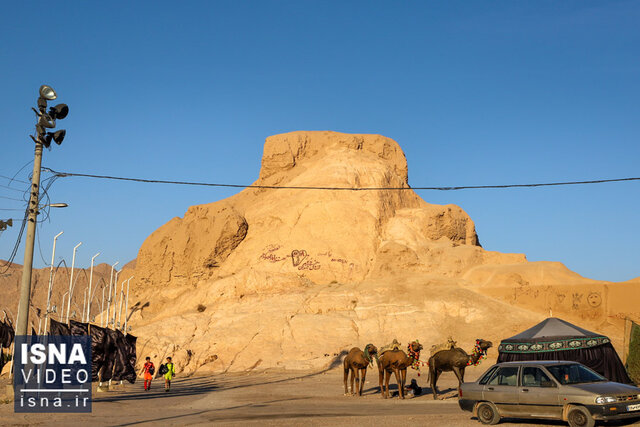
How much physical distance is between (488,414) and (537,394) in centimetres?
146

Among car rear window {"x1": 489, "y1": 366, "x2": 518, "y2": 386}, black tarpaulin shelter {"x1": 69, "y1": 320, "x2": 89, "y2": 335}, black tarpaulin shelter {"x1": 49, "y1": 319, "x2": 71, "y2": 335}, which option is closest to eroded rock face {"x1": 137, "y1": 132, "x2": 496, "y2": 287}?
black tarpaulin shelter {"x1": 69, "y1": 320, "x2": 89, "y2": 335}

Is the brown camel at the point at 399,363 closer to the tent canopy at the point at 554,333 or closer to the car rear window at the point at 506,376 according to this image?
the tent canopy at the point at 554,333

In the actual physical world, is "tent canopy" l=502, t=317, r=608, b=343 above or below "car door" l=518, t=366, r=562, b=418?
above

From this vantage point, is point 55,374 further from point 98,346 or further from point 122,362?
point 98,346

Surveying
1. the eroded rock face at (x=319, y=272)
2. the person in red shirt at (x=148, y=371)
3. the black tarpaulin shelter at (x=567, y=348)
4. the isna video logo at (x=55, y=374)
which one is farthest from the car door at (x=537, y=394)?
the eroded rock face at (x=319, y=272)

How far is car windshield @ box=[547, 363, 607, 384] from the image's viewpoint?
48.6ft

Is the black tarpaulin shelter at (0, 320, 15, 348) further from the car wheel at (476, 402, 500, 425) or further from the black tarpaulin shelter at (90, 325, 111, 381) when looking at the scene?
the car wheel at (476, 402, 500, 425)

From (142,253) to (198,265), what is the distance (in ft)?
31.5

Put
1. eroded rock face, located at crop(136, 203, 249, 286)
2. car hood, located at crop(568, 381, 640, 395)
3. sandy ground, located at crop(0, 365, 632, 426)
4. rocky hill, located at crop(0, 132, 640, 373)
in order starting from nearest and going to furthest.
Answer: car hood, located at crop(568, 381, 640, 395)
sandy ground, located at crop(0, 365, 632, 426)
rocky hill, located at crop(0, 132, 640, 373)
eroded rock face, located at crop(136, 203, 249, 286)

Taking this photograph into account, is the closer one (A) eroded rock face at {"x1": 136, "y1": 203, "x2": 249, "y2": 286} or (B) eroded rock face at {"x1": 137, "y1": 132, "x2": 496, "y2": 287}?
(B) eroded rock face at {"x1": 137, "y1": 132, "x2": 496, "y2": 287}

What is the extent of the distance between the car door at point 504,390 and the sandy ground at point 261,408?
1.83ft

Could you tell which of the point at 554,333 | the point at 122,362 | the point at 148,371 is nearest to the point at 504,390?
the point at 554,333

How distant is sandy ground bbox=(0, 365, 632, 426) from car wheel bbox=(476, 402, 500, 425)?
25cm

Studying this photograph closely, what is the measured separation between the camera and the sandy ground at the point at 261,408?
16.5m
